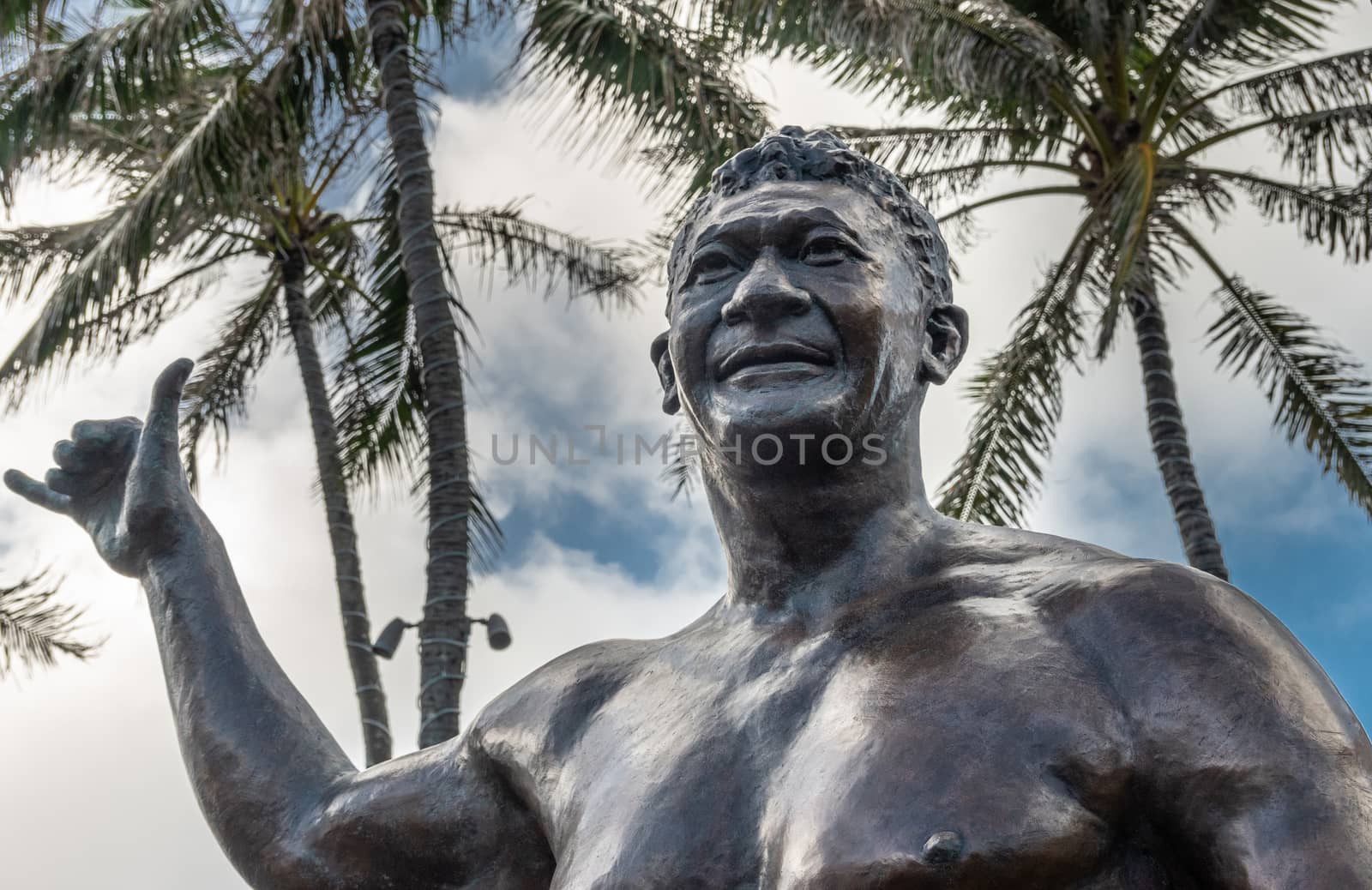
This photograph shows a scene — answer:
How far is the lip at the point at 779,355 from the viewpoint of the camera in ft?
10.2

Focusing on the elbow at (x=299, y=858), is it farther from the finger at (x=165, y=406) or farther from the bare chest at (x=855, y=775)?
the finger at (x=165, y=406)

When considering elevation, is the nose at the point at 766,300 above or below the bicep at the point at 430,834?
above

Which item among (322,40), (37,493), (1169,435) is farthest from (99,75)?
(37,493)

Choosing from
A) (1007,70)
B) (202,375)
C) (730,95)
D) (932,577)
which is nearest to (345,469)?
(202,375)

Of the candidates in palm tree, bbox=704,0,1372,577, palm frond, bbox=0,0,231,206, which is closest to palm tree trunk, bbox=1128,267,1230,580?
palm tree, bbox=704,0,1372,577

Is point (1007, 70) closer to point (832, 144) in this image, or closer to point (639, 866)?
point (832, 144)

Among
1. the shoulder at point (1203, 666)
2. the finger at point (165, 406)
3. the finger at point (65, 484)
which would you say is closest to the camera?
the shoulder at point (1203, 666)

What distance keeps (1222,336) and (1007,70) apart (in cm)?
269

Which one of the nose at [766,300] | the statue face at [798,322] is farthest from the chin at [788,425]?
the nose at [766,300]

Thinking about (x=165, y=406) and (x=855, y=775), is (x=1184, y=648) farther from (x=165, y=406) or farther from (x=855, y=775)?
(x=165, y=406)

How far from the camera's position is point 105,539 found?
378 cm

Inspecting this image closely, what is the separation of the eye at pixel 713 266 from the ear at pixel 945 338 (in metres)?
0.42

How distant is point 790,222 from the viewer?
328 cm

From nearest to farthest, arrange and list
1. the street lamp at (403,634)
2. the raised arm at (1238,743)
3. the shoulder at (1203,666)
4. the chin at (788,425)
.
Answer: the raised arm at (1238,743)
the shoulder at (1203,666)
the chin at (788,425)
the street lamp at (403,634)
